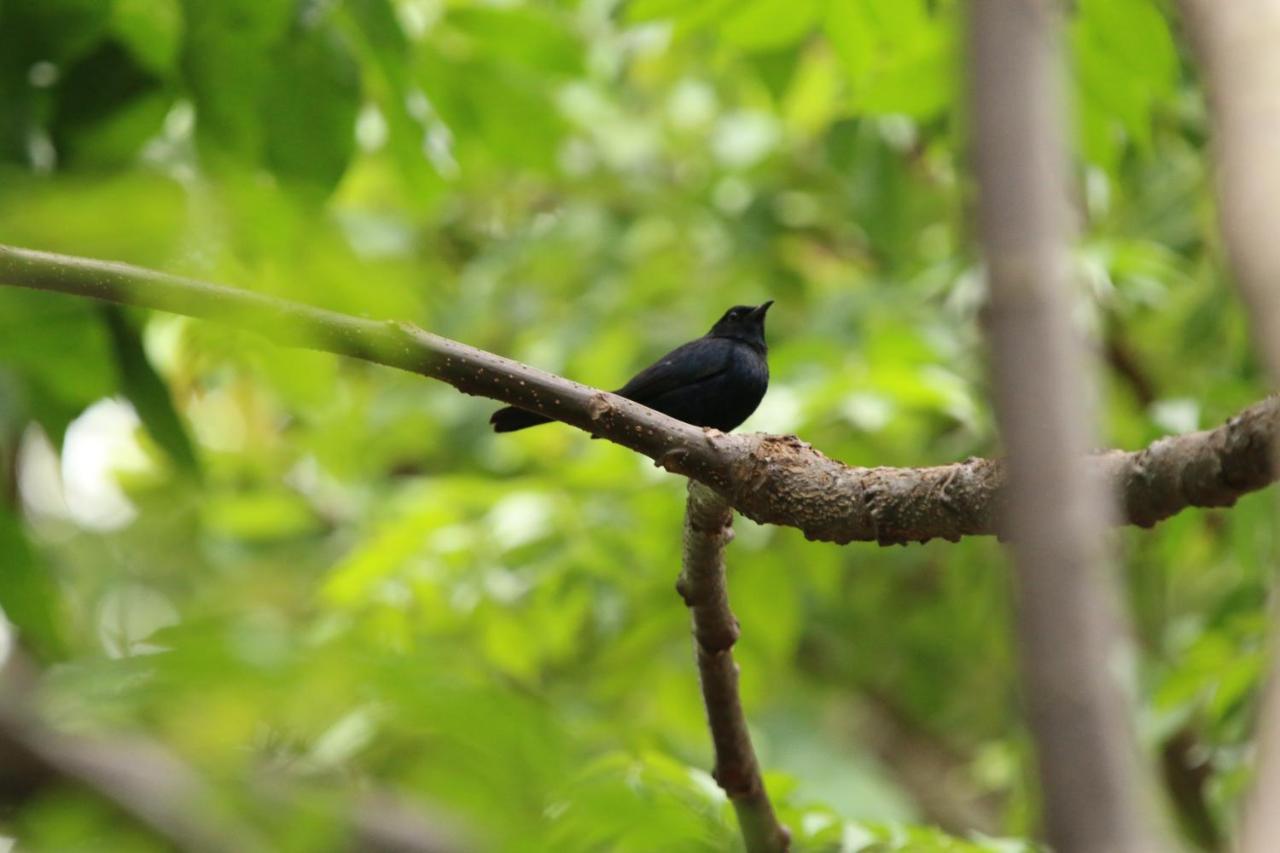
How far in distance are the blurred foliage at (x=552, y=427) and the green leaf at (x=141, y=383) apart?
0.01 metres

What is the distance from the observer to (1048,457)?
32.3 inches

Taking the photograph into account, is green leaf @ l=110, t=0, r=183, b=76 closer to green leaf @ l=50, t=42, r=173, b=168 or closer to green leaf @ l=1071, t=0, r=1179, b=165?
green leaf @ l=50, t=42, r=173, b=168

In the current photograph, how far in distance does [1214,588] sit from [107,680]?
6.73 metres

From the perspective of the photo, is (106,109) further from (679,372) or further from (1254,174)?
(1254,174)

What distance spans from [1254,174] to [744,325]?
4.75 m

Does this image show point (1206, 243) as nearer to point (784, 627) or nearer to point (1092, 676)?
point (784, 627)

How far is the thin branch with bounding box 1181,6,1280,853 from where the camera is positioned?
2.96 ft

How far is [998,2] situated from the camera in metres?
0.84

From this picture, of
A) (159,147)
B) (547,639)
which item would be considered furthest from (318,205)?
(547,639)

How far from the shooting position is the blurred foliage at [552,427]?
1.95 m

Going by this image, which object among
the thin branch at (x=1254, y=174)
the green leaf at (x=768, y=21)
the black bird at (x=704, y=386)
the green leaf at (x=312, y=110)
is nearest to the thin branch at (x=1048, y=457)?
the thin branch at (x=1254, y=174)

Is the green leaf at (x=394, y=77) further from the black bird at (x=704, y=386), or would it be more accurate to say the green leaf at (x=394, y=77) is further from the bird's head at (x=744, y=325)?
the bird's head at (x=744, y=325)

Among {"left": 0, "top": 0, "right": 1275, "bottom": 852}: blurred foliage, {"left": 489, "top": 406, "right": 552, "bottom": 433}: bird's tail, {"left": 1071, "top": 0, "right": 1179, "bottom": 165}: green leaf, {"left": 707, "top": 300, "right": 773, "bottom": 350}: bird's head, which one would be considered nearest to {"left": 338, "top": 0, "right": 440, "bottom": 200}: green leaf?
{"left": 0, "top": 0, "right": 1275, "bottom": 852}: blurred foliage

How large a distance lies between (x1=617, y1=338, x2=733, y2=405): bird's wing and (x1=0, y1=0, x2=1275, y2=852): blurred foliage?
513mm
